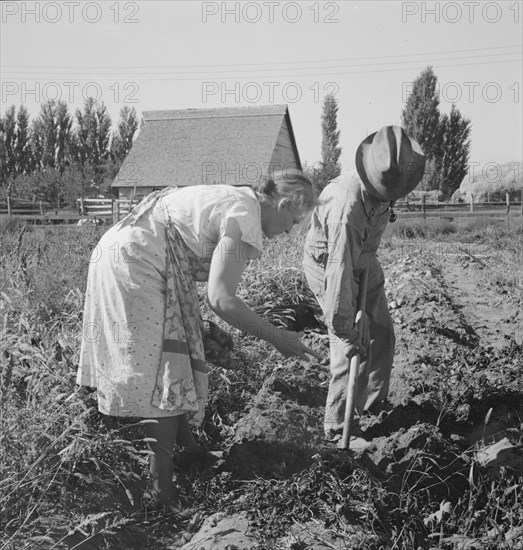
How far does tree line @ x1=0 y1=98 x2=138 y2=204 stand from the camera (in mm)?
33281

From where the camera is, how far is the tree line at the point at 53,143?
3328 centimetres

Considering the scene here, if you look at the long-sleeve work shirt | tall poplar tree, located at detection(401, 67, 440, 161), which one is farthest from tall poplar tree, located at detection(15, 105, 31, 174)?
the long-sleeve work shirt

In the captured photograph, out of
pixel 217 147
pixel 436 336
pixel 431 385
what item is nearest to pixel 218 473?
pixel 431 385

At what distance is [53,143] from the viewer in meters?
39.4

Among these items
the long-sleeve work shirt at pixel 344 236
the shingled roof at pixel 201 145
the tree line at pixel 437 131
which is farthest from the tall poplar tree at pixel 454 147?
the long-sleeve work shirt at pixel 344 236

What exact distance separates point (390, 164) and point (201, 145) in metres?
24.9

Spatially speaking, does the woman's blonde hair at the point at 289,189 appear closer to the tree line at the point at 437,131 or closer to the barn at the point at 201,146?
the barn at the point at 201,146

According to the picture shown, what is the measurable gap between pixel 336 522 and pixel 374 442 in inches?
35.5

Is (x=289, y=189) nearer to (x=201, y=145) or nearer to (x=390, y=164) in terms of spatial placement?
(x=390, y=164)

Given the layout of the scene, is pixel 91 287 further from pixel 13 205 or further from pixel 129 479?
pixel 13 205

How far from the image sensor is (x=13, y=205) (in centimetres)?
2762

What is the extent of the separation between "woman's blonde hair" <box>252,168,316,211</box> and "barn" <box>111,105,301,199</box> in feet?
67.6

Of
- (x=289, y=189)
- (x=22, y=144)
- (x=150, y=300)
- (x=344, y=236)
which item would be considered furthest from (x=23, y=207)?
(x=289, y=189)

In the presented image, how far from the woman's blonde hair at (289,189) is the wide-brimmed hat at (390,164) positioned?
57 centimetres
